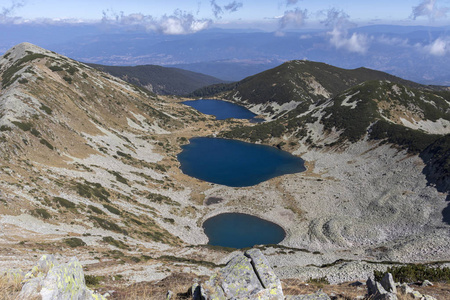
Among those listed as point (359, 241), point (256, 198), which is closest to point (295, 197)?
point (256, 198)

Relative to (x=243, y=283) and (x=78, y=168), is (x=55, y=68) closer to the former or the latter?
(x=78, y=168)

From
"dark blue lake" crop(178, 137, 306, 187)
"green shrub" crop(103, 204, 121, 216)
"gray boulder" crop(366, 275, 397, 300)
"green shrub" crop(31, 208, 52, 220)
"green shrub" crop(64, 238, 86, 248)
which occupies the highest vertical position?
"gray boulder" crop(366, 275, 397, 300)

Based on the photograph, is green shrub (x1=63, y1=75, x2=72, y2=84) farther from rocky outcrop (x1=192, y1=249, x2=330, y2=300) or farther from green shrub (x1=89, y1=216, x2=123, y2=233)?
rocky outcrop (x1=192, y1=249, x2=330, y2=300)

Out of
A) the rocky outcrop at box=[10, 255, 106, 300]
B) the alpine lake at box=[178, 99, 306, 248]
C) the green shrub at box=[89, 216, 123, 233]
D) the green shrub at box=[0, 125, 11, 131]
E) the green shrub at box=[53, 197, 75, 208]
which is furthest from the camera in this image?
the alpine lake at box=[178, 99, 306, 248]

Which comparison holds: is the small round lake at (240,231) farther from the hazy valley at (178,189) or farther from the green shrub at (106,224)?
the green shrub at (106,224)

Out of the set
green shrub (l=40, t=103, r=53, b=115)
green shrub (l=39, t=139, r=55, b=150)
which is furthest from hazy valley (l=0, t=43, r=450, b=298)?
green shrub (l=39, t=139, r=55, b=150)

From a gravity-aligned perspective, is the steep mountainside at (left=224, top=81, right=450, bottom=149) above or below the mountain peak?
below

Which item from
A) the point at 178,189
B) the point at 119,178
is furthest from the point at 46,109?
the point at 178,189
